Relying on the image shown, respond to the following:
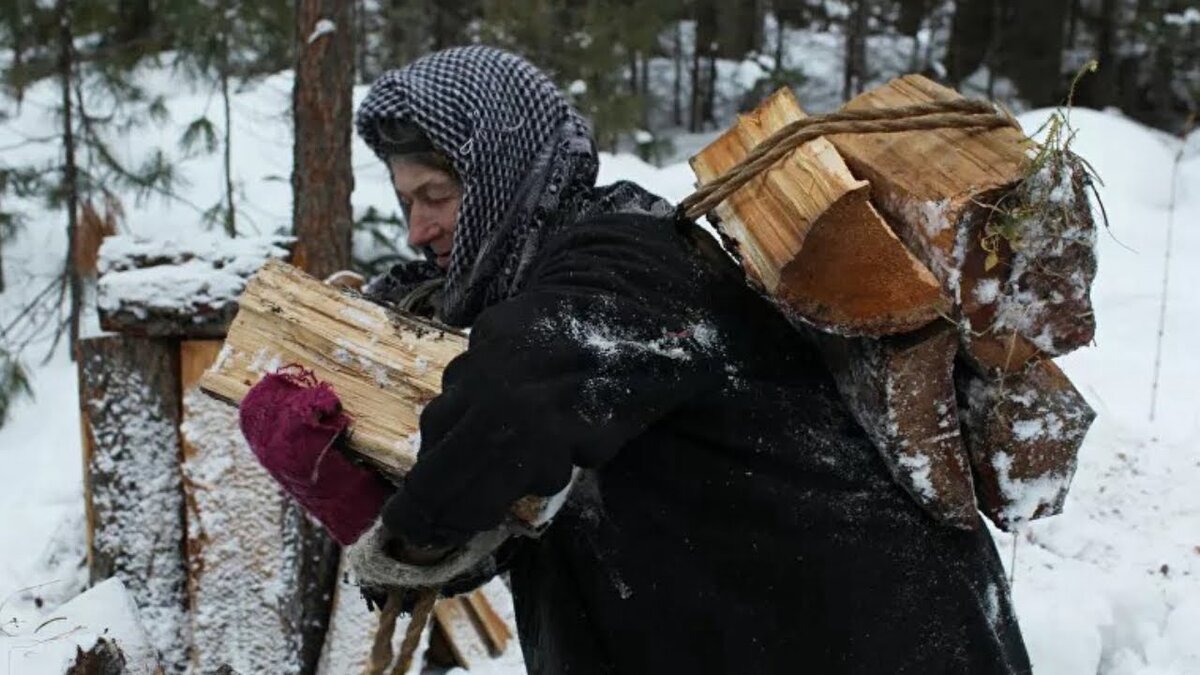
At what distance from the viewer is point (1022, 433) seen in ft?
4.67

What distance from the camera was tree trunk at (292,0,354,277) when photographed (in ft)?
17.2

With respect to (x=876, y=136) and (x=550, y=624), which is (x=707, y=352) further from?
(x=550, y=624)

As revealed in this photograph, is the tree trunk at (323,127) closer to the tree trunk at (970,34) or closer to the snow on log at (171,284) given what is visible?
the snow on log at (171,284)

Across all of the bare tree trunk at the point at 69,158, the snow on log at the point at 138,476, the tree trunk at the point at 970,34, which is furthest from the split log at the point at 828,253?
the tree trunk at the point at 970,34

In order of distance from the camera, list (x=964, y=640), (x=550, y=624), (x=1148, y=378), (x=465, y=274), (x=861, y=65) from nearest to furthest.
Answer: (x=964, y=640) < (x=550, y=624) < (x=465, y=274) < (x=1148, y=378) < (x=861, y=65)

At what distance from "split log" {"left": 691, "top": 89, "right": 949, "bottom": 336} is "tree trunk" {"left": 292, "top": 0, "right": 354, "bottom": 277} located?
4114mm

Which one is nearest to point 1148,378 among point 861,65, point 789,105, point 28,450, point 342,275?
point 342,275

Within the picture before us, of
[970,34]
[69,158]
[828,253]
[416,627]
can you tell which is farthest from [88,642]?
[970,34]

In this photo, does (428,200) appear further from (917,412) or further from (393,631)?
(917,412)

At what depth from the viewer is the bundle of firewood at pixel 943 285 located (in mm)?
1320

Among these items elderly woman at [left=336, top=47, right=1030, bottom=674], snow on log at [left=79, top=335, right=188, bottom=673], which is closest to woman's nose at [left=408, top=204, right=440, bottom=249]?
elderly woman at [left=336, top=47, right=1030, bottom=674]

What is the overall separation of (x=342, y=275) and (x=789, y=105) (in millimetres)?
1485

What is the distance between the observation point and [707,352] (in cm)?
142

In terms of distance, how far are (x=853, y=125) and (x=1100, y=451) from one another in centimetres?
373
